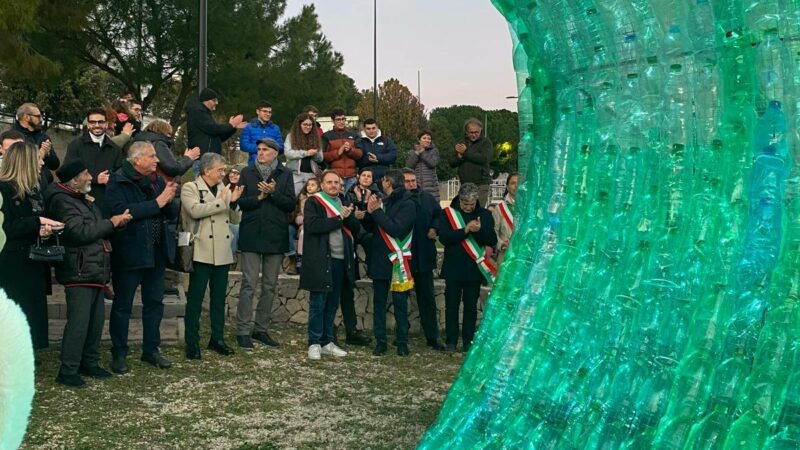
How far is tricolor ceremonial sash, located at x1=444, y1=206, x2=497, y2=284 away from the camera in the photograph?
836 centimetres

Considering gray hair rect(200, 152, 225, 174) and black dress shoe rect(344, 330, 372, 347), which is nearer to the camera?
gray hair rect(200, 152, 225, 174)

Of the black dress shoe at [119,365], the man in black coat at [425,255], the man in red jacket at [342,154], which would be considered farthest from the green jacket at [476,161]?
the black dress shoe at [119,365]

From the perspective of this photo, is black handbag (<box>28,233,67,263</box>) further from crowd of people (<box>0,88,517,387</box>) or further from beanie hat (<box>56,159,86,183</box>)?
beanie hat (<box>56,159,86,183</box>)

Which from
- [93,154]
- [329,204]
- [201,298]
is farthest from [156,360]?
[93,154]

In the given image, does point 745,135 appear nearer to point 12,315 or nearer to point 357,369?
point 12,315

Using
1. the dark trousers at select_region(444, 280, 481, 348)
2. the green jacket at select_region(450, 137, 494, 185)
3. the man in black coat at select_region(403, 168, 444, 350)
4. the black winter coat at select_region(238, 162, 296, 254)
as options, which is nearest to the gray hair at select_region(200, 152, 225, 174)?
the black winter coat at select_region(238, 162, 296, 254)

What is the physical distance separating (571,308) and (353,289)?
5.05 metres

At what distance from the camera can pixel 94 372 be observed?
266 inches

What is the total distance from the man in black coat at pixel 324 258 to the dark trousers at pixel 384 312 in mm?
377

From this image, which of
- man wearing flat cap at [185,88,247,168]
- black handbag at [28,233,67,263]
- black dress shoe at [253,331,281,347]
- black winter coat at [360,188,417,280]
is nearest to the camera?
black handbag at [28,233,67,263]

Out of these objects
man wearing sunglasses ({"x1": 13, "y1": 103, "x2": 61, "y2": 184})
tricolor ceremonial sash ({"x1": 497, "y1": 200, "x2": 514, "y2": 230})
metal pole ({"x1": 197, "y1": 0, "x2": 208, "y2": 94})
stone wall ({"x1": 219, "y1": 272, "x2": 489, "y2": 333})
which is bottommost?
stone wall ({"x1": 219, "y1": 272, "x2": 489, "y2": 333})

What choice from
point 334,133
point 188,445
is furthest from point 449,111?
point 188,445

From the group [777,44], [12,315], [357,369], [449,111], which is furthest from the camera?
[449,111]

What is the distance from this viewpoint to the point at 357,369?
745cm
